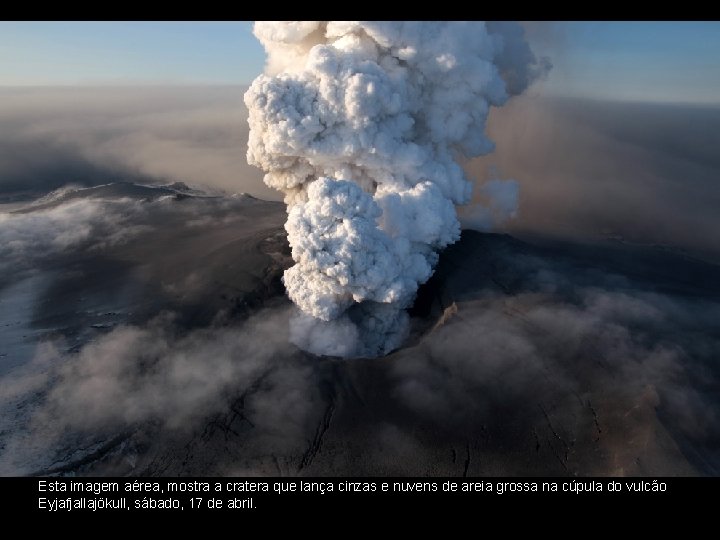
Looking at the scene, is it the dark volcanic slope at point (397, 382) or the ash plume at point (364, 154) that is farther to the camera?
the ash plume at point (364, 154)

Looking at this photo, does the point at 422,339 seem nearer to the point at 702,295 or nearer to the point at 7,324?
the point at 702,295

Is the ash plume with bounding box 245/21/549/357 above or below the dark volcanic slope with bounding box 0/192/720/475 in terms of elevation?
above

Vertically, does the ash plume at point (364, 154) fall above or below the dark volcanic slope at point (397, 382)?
above

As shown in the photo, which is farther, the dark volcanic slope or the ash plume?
the ash plume
